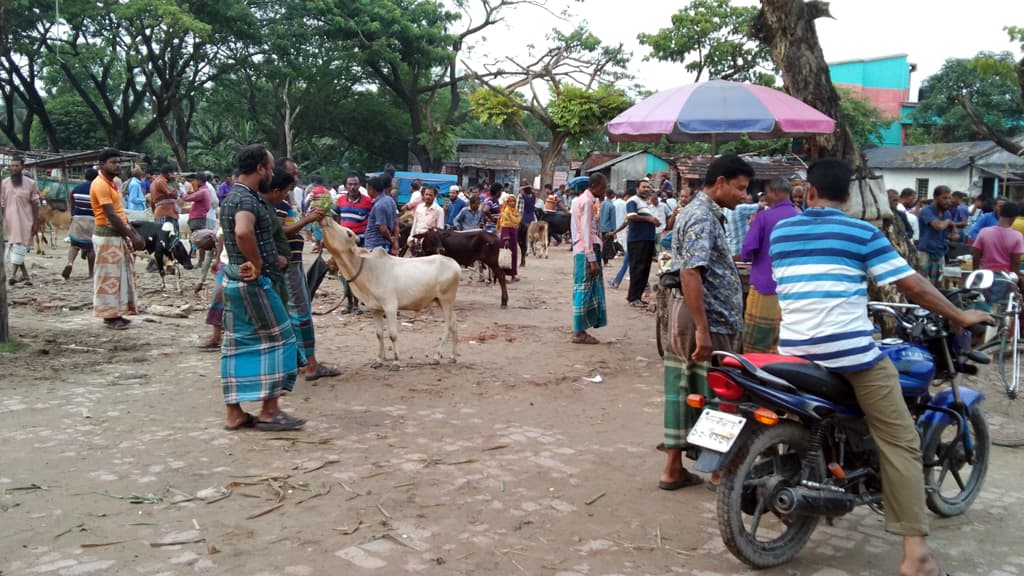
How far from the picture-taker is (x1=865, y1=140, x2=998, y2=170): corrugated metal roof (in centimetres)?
3414

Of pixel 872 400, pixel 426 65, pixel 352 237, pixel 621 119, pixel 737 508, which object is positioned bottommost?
pixel 737 508

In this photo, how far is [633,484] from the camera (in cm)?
477

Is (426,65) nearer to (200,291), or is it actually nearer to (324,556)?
(200,291)

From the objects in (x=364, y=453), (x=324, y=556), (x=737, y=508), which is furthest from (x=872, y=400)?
(x=364, y=453)

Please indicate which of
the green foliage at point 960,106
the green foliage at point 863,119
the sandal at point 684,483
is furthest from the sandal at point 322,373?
the green foliage at point 960,106

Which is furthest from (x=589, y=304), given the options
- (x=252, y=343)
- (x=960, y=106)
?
(x=960, y=106)

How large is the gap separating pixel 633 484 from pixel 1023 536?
1971 millimetres

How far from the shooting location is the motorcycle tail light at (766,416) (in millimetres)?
3578

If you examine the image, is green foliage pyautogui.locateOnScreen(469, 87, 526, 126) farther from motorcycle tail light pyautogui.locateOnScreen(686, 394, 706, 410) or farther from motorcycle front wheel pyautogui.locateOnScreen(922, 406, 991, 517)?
motorcycle tail light pyautogui.locateOnScreen(686, 394, 706, 410)

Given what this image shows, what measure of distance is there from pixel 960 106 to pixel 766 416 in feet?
135

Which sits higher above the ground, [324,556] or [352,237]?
A: [352,237]

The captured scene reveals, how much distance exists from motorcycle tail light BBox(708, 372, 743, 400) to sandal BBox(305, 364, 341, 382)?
429 cm

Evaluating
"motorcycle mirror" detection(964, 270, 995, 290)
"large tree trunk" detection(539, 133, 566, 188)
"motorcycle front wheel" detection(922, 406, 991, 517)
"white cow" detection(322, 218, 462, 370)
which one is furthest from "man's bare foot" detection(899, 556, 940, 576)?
→ "large tree trunk" detection(539, 133, 566, 188)

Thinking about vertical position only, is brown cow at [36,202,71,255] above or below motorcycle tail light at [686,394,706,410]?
above
